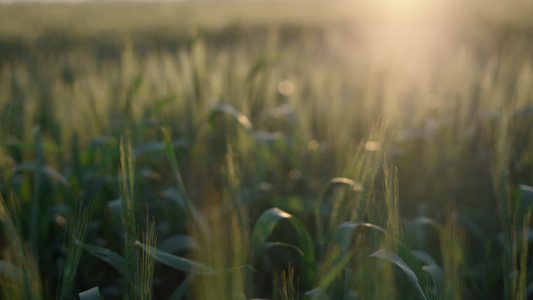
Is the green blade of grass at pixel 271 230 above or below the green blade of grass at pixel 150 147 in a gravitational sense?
below

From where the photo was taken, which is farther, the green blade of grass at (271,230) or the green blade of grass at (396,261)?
the green blade of grass at (271,230)

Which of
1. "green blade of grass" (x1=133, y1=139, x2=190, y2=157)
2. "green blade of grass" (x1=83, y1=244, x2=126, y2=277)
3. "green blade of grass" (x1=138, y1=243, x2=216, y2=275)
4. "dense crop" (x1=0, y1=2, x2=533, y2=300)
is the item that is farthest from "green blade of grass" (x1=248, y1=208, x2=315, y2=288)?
"green blade of grass" (x1=133, y1=139, x2=190, y2=157)

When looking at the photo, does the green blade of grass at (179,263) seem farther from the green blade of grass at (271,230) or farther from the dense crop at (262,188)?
the green blade of grass at (271,230)

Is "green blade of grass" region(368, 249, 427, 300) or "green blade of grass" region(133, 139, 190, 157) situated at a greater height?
"green blade of grass" region(133, 139, 190, 157)

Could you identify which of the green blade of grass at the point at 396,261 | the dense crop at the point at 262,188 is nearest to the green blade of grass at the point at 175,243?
the dense crop at the point at 262,188

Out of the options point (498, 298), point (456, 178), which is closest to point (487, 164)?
point (456, 178)

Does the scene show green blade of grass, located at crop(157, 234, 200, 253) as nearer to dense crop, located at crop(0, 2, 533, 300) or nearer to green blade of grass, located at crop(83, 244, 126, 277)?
dense crop, located at crop(0, 2, 533, 300)

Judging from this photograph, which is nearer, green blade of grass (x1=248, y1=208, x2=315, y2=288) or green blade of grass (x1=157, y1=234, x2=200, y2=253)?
green blade of grass (x1=248, y1=208, x2=315, y2=288)

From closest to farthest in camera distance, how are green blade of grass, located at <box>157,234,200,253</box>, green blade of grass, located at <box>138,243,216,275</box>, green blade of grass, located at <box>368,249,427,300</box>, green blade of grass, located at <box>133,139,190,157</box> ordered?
green blade of grass, located at <box>368,249,427,300</box>
green blade of grass, located at <box>138,243,216,275</box>
green blade of grass, located at <box>157,234,200,253</box>
green blade of grass, located at <box>133,139,190,157</box>

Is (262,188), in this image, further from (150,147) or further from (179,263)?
(179,263)

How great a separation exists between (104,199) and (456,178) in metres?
1.31

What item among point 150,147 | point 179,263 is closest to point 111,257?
point 179,263

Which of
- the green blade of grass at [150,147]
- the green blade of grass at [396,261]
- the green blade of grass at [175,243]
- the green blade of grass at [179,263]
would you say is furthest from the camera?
the green blade of grass at [150,147]

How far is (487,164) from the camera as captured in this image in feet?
5.51
